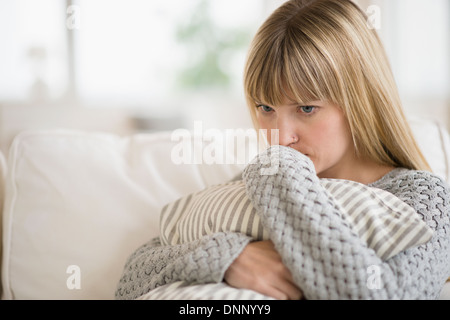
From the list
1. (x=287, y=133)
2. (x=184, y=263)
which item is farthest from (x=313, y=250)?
(x=287, y=133)

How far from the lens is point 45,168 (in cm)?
111

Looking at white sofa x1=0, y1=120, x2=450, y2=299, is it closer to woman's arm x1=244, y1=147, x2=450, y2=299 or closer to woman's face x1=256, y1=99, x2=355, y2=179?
woman's face x1=256, y1=99, x2=355, y2=179

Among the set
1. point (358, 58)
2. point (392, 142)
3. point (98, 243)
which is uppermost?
point (358, 58)

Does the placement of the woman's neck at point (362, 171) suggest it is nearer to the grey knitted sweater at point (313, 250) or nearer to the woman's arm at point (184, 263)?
the grey knitted sweater at point (313, 250)

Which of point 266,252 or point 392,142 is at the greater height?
point 392,142

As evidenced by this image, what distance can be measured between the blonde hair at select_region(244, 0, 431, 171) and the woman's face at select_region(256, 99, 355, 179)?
0.02 metres

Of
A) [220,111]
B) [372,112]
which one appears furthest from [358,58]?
[220,111]

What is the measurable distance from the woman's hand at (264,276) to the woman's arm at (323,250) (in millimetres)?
35

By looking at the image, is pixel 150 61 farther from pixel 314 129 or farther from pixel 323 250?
pixel 323 250

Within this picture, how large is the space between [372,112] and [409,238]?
1.35 ft

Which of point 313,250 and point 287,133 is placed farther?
point 287,133

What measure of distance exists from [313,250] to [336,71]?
1.49 feet

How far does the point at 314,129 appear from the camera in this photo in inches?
37.6

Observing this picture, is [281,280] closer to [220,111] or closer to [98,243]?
[98,243]
